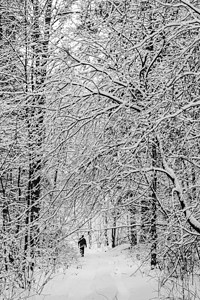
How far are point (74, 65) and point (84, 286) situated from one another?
6001 mm

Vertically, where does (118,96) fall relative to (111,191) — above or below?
above

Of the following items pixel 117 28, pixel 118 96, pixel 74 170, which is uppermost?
pixel 117 28

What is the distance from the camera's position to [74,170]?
5.01m

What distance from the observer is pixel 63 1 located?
7250mm

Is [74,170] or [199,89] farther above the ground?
[199,89]

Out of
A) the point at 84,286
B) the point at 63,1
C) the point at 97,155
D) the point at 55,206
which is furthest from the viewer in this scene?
the point at 84,286

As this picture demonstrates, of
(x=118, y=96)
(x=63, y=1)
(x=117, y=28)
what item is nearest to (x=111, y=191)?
(x=118, y=96)

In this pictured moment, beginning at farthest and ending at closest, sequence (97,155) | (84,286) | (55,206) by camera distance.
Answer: (84,286) < (55,206) < (97,155)

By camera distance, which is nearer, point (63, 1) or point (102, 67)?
point (102, 67)

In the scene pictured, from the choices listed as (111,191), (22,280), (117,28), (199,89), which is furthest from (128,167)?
(22,280)

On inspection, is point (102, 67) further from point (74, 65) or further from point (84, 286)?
point (84, 286)

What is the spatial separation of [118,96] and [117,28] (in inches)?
35.6

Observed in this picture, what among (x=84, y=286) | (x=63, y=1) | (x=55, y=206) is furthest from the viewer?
(x=84, y=286)

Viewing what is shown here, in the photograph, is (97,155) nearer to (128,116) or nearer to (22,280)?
(128,116)
